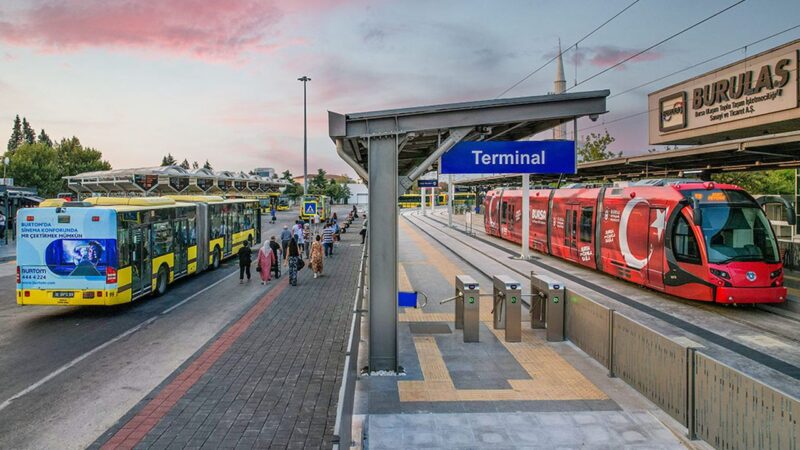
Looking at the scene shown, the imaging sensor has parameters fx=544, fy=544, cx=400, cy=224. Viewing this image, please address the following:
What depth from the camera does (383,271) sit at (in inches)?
338

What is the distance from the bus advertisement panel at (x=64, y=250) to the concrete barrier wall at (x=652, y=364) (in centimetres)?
1097

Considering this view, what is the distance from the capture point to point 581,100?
9.10 meters

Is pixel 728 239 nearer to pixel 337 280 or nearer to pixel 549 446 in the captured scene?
pixel 549 446

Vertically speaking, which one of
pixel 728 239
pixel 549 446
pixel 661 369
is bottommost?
pixel 549 446

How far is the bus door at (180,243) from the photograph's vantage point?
1712 centimetres

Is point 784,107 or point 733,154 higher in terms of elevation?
point 784,107

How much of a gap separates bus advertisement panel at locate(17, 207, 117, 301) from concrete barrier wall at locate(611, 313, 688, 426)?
432 inches

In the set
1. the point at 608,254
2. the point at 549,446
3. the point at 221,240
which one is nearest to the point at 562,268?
the point at 608,254

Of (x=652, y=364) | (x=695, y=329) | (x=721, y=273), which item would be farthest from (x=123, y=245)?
(x=721, y=273)

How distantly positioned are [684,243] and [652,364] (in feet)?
26.1

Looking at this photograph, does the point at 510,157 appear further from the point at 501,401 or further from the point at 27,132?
the point at 27,132

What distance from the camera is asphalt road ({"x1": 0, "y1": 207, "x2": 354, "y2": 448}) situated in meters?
6.98

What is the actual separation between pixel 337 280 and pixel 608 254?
9208 millimetres

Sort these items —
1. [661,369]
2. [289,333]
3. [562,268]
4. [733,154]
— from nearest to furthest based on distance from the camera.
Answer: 1. [661,369]
2. [289,333]
3. [733,154]
4. [562,268]
